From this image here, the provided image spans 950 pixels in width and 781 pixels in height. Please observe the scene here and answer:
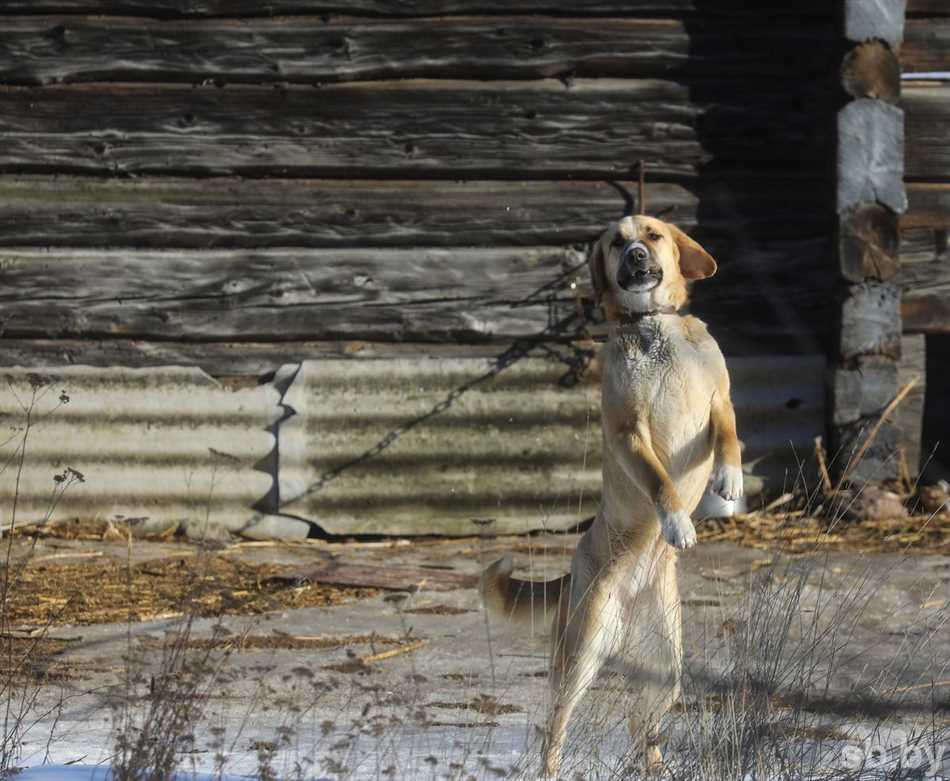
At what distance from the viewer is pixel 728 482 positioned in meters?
3.43

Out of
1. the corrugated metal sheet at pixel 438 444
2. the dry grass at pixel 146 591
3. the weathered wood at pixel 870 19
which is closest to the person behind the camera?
the dry grass at pixel 146 591

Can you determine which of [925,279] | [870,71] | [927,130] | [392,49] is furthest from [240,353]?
[927,130]

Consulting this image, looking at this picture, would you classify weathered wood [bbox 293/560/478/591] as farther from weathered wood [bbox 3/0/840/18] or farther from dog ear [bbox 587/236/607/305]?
weathered wood [bbox 3/0/840/18]

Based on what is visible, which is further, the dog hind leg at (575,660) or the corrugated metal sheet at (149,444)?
the corrugated metal sheet at (149,444)

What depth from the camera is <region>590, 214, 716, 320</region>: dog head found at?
3.55m

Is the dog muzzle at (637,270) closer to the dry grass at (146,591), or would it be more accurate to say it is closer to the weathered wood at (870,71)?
the dry grass at (146,591)

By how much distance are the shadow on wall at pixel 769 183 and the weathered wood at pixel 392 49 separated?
0.05ft

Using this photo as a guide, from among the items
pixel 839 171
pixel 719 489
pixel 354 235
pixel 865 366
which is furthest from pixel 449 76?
pixel 719 489

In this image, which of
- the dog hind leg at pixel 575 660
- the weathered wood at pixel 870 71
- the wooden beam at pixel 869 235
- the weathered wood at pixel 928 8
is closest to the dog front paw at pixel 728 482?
the dog hind leg at pixel 575 660

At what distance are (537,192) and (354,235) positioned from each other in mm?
884

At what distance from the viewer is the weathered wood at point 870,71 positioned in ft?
21.1

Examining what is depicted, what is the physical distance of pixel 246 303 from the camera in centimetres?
664

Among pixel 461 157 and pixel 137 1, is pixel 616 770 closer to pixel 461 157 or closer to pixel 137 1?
pixel 461 157

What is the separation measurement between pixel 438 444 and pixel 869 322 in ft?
6.85
